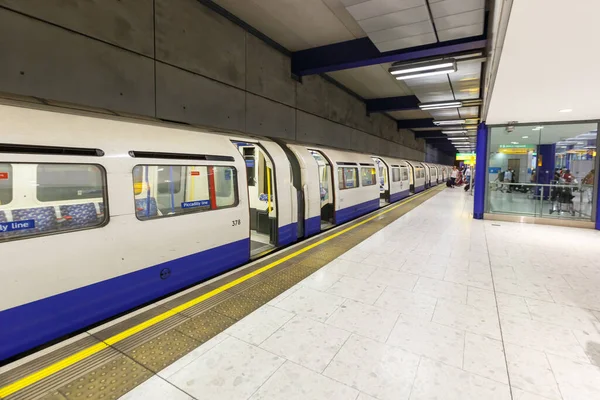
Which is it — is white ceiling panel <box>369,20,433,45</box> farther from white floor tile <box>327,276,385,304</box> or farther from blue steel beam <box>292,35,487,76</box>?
white floor tile <box>327,276,385,304</box>

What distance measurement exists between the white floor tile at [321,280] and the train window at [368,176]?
16.9 ft

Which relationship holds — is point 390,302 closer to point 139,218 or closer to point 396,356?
point 396,356

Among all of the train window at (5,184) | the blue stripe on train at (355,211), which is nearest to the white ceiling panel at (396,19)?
the blue stripe on train at (355,211)

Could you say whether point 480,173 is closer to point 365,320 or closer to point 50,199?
point 365,320

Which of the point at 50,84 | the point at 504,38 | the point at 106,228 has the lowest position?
the point at 106,228

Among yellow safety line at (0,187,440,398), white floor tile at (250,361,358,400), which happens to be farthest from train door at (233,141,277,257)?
white floor tile at (250,361,358,400)

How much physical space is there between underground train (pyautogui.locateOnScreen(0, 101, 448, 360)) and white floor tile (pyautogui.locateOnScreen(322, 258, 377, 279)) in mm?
1321

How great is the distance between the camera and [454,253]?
5.29 m

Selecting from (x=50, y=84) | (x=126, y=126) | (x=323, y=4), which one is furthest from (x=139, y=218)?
(x=323, y=4)

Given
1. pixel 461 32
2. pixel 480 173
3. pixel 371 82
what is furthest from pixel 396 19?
pixel 480 173

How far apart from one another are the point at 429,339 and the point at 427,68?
5.69 m

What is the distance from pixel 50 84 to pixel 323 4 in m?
4.25

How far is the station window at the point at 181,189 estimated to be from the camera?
3.21 metres

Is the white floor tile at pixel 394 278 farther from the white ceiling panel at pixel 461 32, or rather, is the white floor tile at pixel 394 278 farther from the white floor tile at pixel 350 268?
the white ceiling panel at pixel 461 32
